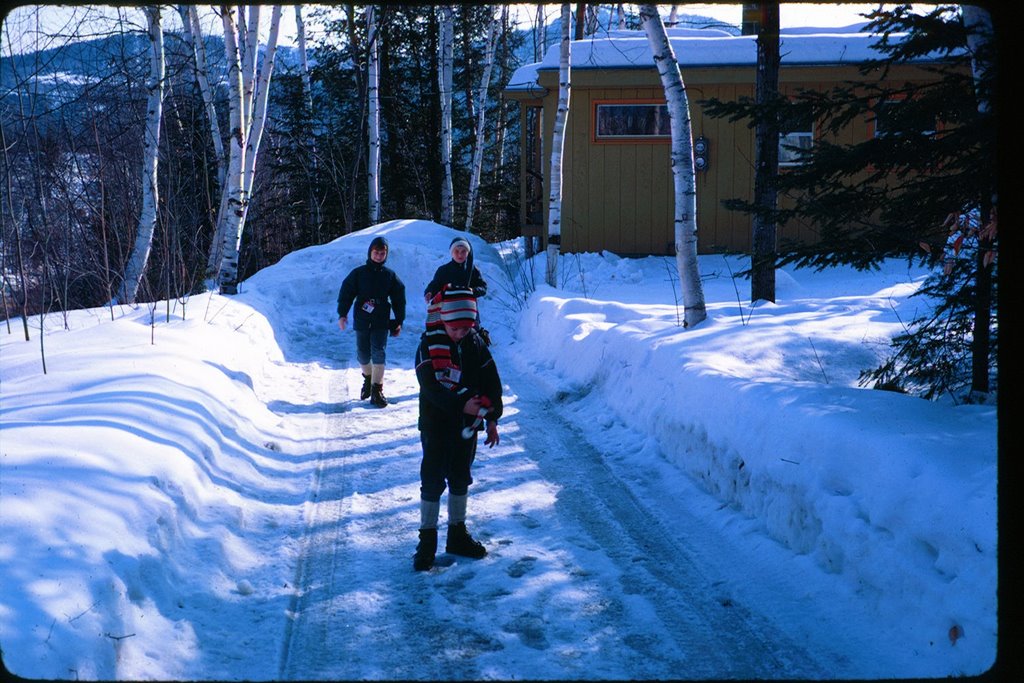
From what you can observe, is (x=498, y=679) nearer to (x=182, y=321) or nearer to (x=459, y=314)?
(x=459, y=314)

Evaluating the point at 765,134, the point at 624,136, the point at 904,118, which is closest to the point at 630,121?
the point at 624,136

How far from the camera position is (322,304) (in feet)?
54.4

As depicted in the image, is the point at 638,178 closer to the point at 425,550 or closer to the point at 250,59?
the point at 250,59

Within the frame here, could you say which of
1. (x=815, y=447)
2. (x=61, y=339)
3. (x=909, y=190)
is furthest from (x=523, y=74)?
(x=815, y=447)

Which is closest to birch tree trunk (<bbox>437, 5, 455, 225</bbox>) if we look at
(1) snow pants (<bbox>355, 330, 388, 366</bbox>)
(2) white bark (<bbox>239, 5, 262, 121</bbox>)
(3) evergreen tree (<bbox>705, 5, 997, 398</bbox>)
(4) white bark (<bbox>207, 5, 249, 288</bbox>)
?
(2) white bark (<bbox>239, 5, 262, 121</bbox>)

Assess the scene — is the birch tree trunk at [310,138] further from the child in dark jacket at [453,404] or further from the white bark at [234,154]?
the child in dark jacket at [453,404]

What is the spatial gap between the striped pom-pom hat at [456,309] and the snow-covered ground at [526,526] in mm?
1525

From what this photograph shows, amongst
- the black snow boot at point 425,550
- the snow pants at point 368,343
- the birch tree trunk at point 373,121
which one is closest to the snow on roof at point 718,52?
the birch tree trunk at point 373,121

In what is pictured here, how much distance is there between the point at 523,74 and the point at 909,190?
15091mm

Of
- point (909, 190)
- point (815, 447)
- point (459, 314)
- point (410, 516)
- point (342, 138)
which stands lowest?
point (410, 516)

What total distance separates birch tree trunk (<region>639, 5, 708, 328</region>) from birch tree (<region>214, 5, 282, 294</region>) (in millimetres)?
7308

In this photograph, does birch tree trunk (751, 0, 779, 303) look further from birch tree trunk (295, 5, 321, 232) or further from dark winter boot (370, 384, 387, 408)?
birch tree trunk (295, 5, 321, 232)

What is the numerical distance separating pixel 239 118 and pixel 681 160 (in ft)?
26.7

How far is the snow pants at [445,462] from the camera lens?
566 cm
